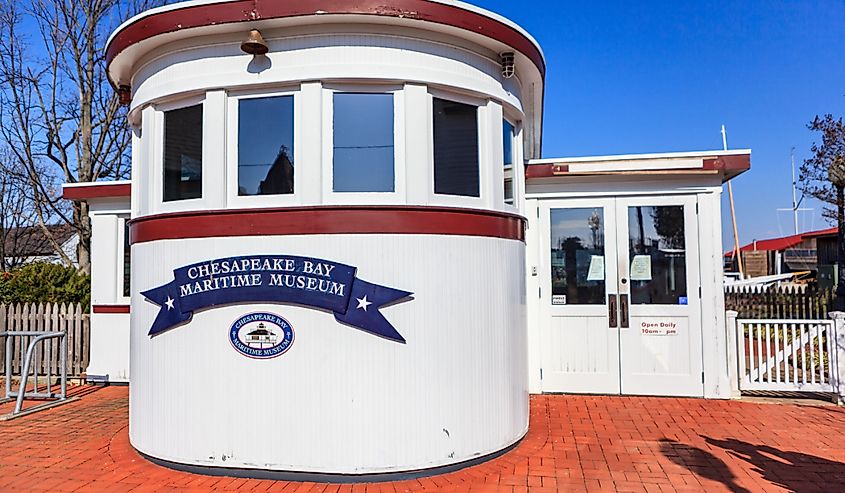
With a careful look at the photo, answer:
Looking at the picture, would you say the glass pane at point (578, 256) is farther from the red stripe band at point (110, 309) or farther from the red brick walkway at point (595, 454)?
the red stripe band at point (110, 309)

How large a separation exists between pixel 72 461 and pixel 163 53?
3715 mm

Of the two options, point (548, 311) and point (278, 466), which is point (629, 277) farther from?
point (278, 466)

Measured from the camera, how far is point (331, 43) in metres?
5.15

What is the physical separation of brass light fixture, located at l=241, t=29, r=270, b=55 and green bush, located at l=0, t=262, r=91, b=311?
8.55m

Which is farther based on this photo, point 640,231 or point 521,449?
point 640,231

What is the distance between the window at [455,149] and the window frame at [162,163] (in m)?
1.92

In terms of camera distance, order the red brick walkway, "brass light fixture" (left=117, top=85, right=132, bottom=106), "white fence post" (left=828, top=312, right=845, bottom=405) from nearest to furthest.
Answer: the red brick walkway
"brass light fixture" (left=117, top=85, right=132, bottom=106)
"white fence post" (left=828, top=312, right=845, bottom=405)

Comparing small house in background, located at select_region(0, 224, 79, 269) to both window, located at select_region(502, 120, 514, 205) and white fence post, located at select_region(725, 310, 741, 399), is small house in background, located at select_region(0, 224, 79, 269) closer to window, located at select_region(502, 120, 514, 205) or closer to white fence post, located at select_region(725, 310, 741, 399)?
window, located at select_region(502, 120, 514, 205)

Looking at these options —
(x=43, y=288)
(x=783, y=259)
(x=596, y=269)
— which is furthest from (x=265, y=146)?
(x=783, y=259)

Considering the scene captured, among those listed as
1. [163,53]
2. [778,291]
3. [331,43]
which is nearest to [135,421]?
[163,53]

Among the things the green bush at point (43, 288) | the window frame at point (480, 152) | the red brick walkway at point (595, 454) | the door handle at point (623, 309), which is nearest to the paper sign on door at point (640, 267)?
the door handle at point (623, 309)

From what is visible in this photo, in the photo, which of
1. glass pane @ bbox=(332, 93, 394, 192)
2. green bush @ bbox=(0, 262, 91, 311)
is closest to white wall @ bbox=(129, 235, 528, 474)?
glass pane @ bbox=(332, 93, 394, 192)

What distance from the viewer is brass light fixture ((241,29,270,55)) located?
5.00m

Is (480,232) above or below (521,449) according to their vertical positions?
above
